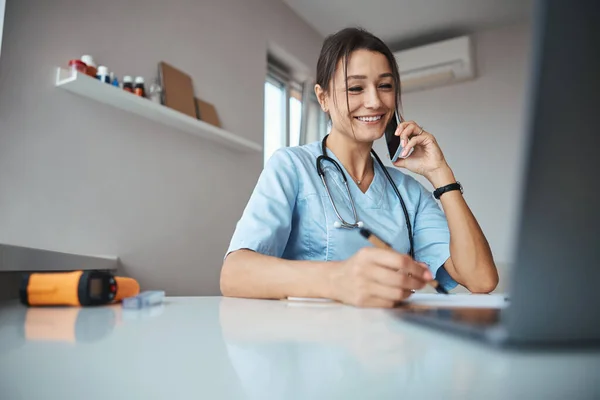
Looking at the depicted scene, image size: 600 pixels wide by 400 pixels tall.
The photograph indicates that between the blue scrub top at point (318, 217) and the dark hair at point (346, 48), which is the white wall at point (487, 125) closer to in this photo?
the blue scrub top at point (318, 217)

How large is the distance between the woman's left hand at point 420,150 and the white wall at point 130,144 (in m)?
Answer: 1.40

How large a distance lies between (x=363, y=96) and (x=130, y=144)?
1.36 metres

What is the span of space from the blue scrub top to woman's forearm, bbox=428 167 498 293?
9 cm

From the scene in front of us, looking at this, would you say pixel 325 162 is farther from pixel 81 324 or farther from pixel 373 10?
pixel 373 10

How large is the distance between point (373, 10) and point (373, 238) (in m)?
3.42

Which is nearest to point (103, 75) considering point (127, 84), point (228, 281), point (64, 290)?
point (127, 84)

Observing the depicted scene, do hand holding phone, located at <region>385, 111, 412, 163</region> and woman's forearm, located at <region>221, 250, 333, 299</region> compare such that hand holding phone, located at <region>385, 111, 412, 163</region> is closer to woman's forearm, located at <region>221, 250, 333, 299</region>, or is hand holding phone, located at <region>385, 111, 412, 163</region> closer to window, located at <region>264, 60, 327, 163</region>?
woman's forearm, located at <region>221, 250, 333, 299</region>

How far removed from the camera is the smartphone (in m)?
1.33

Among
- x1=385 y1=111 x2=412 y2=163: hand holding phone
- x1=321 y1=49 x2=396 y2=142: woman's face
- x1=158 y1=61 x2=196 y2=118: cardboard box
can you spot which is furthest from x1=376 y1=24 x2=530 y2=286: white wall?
x1=321 y1=49 x2=396 y2=142: woman's face

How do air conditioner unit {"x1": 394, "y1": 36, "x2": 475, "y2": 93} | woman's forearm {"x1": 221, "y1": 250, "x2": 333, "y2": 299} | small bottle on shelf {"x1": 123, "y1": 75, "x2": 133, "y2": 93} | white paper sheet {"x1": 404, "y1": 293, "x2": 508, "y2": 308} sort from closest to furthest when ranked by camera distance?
white paper sheet {"x1": 404, "y1": 293, "x2": 508, "y2": 308} < woman's forearm {"x1": 221, "y1": 250, "x2": 333, "y2": 299} < small bottle on shelf {"x1": 123, "y1": 75, "x2": 133, "y2": 93} < air conditioner unit {"x1": 394, "y1": 36, "x2": 475, "y2": 93}

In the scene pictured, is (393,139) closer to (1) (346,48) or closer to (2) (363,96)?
(2) (363,96)

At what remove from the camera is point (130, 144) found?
2.16 m

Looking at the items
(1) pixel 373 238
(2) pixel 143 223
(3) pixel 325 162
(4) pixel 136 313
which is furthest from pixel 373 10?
(4) pixel 136 313

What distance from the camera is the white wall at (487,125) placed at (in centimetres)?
389
